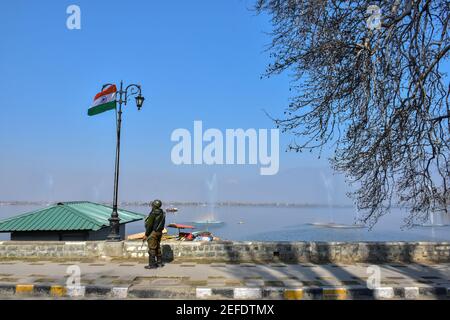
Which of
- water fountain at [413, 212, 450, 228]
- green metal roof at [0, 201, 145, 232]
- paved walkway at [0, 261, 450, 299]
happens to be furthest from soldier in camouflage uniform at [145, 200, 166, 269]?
water fountain at [413, 212, 450, 228]

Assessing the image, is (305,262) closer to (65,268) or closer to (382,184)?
(382,184)

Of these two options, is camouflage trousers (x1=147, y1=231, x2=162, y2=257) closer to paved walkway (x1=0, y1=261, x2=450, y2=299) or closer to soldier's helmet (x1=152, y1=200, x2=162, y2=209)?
paved walkway (x1=0, y1=261, x2=450, y2=299)

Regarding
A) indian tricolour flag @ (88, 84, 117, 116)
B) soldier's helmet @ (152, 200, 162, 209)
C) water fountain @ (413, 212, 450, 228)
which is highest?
indian tricolour flag @ (88, 84, 117, 116)

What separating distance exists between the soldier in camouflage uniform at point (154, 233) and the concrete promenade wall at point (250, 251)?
127 cm

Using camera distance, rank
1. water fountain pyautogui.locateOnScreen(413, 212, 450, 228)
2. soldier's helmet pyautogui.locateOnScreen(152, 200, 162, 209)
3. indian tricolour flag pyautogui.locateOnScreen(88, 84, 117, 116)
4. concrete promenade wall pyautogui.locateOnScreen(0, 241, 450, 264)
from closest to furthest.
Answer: soldier's helmet pyautogui.locateOnScreen(152, 200, 162, 209)
water fountain pyautogui.locateOnScreen(413, 212, 450, 228)
concrete promenade wall pyautogui.locateOnScreen(0, 241, 450, 264)
indian tricolour flag pyautogui.locateOnScreen(88, 84, 117, 116)

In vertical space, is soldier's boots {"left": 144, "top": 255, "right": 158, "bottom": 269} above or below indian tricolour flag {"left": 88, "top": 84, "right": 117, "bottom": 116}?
below

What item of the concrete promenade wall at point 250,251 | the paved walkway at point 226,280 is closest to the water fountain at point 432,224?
the concrete promenade wall at point 250,251

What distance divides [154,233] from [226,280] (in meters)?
2.43

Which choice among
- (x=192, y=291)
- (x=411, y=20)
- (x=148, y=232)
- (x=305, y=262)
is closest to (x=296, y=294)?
(x=192, y=291)

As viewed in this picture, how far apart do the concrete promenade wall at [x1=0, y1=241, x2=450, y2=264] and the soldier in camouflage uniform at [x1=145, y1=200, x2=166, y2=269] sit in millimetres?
1272

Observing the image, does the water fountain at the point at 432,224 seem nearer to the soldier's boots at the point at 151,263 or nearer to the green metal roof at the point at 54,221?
the soldier's boots at the point at 151,263

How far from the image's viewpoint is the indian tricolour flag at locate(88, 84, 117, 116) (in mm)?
13820

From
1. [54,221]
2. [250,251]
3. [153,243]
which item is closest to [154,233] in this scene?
[153,243]
